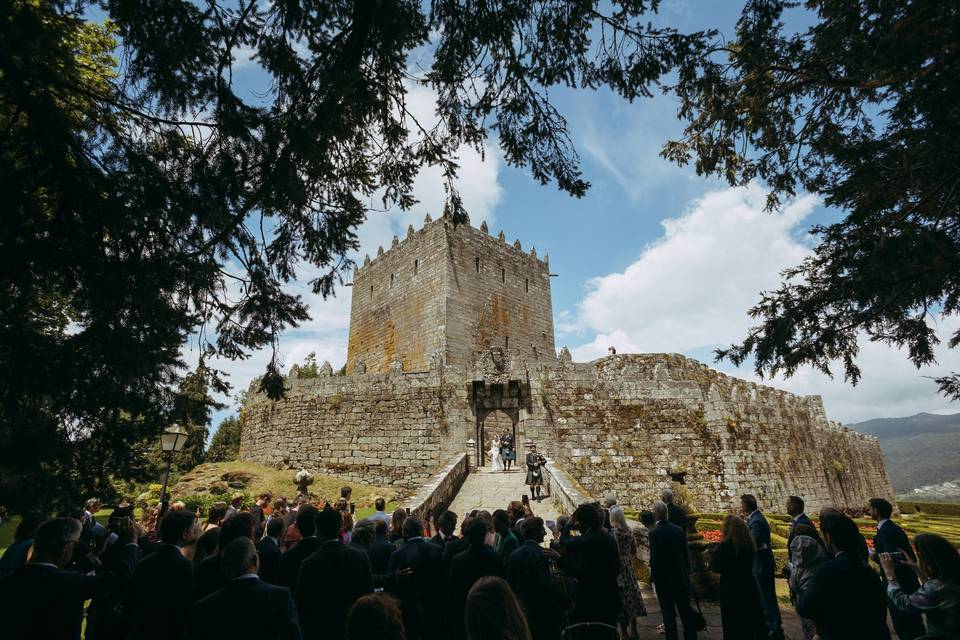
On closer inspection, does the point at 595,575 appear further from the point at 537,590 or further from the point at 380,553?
the point at 380,553

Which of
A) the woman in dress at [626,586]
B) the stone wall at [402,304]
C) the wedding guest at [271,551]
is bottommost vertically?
the woman in dress at [626,586]

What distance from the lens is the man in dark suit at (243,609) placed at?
2.58 m

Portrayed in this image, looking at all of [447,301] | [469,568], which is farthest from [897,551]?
[447,301]

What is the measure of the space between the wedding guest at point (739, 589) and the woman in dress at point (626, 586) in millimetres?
873

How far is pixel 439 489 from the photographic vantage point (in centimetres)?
A: 1169

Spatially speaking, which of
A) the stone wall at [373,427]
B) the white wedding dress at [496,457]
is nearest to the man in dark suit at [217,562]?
the stone wall at [373,427]

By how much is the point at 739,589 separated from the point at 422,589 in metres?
3.35

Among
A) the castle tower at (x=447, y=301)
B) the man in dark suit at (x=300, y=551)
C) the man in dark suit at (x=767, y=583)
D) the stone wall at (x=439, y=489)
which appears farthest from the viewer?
the castle tower at (x=447, y=301)

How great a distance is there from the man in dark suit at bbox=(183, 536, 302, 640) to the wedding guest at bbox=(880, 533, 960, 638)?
410 centimetres

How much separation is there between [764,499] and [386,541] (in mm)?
14650

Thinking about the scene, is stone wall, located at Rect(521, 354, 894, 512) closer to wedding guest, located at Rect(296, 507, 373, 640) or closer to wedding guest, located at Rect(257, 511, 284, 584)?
wedding guest, located at Rect(257, 511, 284, 584)

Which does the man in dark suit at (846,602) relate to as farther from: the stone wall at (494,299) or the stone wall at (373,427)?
the stone wall at (494,299)

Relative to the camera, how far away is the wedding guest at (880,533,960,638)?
2943 mm

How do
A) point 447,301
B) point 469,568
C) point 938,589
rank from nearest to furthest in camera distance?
point 938,589, point 469,568, point 447,301
